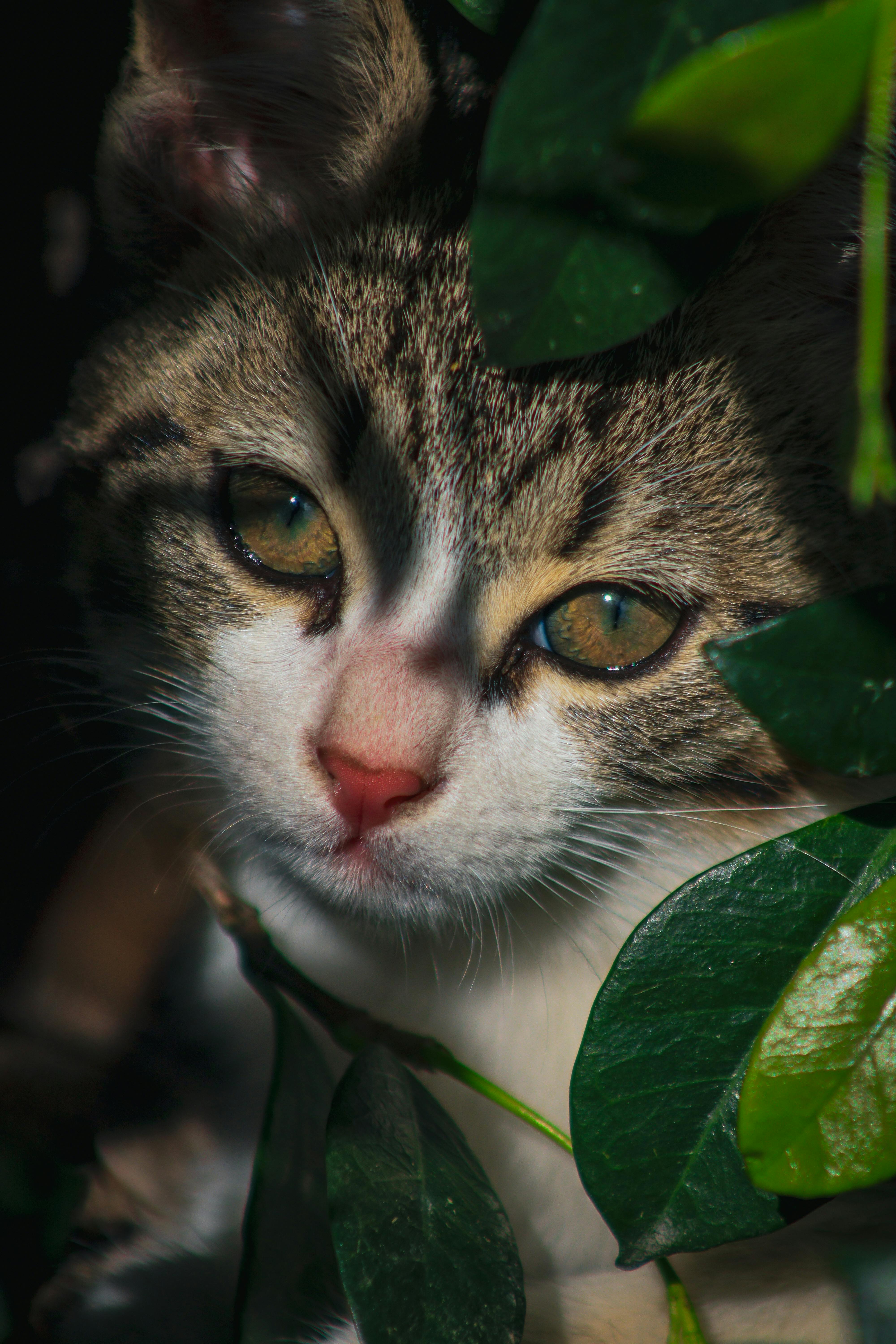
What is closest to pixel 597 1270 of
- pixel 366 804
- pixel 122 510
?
pixel 366 804

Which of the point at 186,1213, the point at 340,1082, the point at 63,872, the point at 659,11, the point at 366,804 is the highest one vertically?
the point at 659,11

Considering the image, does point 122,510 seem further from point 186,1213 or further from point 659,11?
point 186,1213

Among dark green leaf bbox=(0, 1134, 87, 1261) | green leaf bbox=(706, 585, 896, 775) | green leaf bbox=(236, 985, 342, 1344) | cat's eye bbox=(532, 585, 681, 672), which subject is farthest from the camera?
dark green leaf bbox=(0, 1134, 87, 1261)

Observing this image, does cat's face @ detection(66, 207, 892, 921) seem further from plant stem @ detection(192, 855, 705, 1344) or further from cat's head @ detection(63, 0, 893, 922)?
plant stem @ detection(192, 855, 705, 1344)

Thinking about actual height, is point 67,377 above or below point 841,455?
below

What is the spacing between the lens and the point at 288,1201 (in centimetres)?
84

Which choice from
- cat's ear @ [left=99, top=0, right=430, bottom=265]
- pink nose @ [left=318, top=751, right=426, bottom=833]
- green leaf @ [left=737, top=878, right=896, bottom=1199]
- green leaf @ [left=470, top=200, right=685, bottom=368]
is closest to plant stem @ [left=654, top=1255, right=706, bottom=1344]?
green leaf @ [left=737, top=878, right=896, bottom=1199]

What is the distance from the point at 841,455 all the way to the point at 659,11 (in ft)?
0.90

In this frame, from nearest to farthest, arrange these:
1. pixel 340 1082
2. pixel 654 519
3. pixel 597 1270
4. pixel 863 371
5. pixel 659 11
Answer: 1. pixel 863 371
2. pixel 659 11
3. pixel 340 1082
4. pixel 654 519
5. pixel 597 1270

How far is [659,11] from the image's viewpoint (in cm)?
40

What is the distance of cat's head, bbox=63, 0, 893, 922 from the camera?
2.73 feet

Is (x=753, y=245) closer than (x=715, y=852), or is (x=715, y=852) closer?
(x=753, y=245)

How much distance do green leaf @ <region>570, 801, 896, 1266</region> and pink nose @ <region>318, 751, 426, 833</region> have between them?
11.3 inches

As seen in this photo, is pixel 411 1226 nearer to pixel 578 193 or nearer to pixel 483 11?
pixel 578 193
